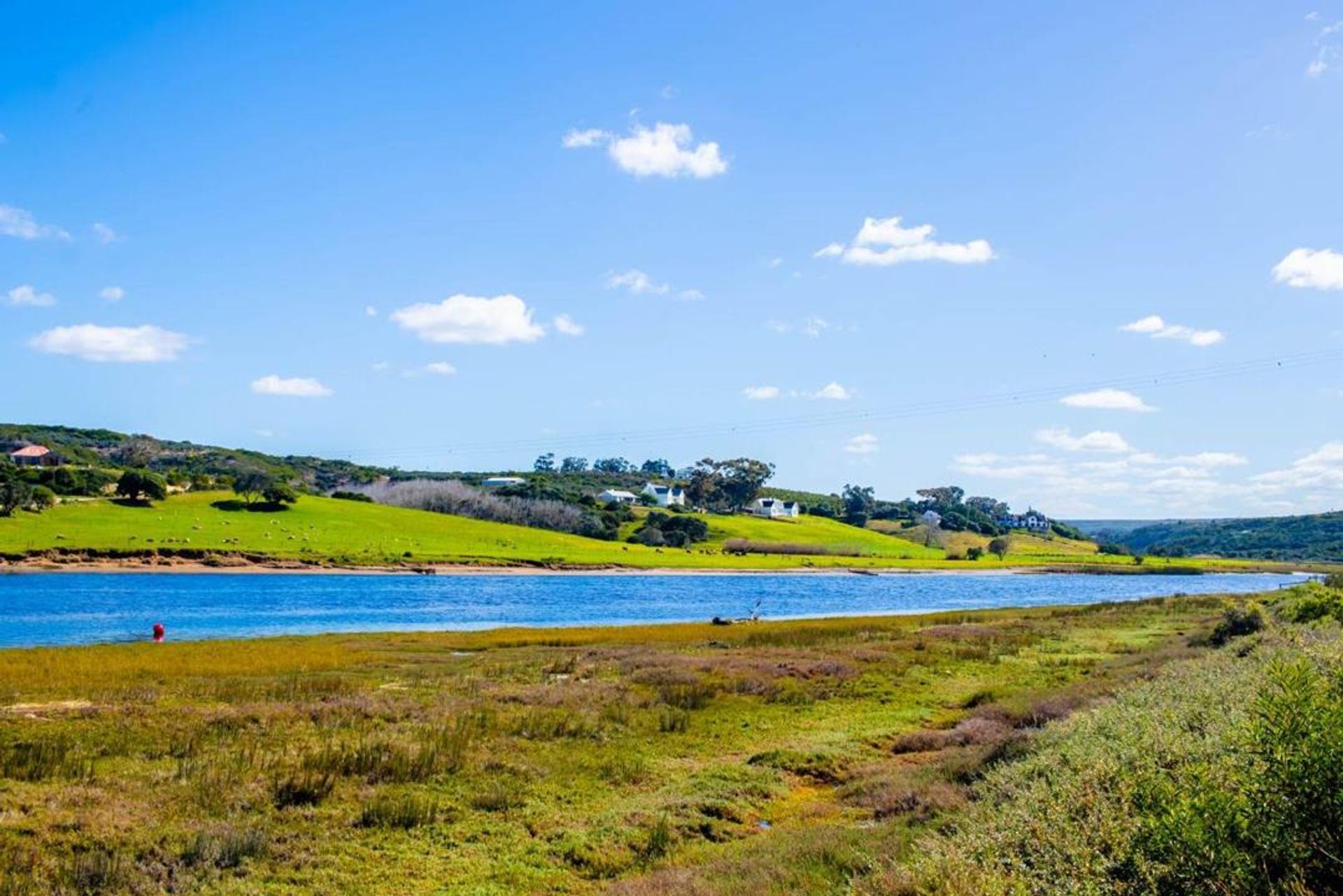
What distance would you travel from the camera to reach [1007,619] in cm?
5809

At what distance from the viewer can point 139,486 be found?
118188 mm

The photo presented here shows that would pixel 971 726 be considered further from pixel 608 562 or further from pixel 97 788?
pixel 608 562

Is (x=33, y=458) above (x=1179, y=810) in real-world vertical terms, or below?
above

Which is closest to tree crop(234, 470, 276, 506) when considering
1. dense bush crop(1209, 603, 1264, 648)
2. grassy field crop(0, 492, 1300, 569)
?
grassy field crop(0, 492, 1300, 569)

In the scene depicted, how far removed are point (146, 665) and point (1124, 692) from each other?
28853 mm

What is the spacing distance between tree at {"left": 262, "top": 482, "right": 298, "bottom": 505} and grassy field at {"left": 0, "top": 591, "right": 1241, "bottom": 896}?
325ft

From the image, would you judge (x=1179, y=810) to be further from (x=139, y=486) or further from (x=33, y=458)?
(x=33, y=458)

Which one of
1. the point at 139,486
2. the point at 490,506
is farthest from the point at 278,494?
the point at 490,506

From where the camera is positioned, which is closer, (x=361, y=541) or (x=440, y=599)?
(x=440, y=599)

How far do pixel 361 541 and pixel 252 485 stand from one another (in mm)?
27695

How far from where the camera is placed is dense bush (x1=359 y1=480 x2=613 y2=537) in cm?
16050

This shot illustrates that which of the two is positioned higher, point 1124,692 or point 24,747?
point 1124,692

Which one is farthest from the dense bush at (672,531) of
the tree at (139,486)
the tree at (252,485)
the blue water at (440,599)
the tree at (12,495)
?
the tree at (12,495)

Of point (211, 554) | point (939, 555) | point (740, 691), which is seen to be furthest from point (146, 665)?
point (939, 555)
